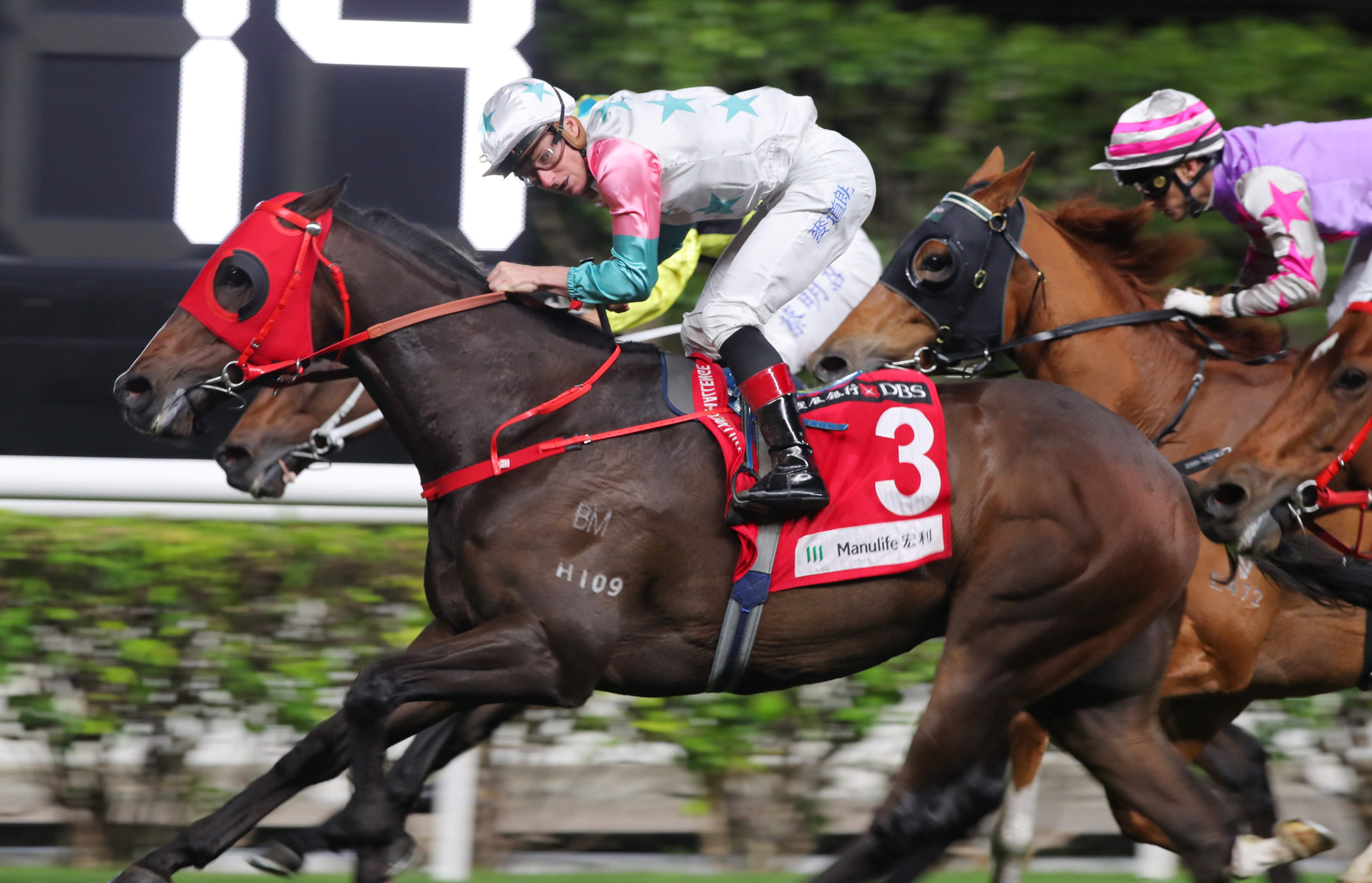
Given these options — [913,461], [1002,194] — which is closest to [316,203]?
[913,461]

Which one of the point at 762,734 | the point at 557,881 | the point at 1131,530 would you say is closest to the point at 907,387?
the point at 1131,530

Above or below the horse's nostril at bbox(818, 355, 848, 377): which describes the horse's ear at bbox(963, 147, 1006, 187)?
above

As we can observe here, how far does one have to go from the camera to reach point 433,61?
15.9 ft

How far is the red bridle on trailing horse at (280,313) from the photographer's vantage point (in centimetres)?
283

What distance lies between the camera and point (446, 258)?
3.01m

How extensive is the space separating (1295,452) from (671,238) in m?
1.41

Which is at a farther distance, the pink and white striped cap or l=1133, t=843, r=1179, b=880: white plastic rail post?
l=1133, t=843, r=1179, b=880: white plastic rail post

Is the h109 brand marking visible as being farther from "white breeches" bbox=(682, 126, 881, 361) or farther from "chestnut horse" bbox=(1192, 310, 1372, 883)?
"chestnut horse" bbox=(1192, 310, 1372, 883)

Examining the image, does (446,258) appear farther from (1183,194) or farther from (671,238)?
(1183,194)

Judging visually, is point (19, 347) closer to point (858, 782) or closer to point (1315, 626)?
point (858, 782)

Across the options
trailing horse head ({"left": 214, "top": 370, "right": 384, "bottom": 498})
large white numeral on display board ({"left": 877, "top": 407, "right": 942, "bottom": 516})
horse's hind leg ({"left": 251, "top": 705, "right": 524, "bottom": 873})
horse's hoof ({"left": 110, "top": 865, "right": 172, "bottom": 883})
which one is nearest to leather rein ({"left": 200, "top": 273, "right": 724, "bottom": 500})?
large white numeral on display board ({"left": 877, "top": 407, "right": 942, "bottom": 516})

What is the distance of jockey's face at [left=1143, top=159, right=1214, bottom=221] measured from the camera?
11.5ft

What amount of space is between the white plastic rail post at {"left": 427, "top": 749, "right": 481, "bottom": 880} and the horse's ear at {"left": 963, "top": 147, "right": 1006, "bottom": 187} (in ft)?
6.55

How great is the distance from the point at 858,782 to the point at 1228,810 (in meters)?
1.15
